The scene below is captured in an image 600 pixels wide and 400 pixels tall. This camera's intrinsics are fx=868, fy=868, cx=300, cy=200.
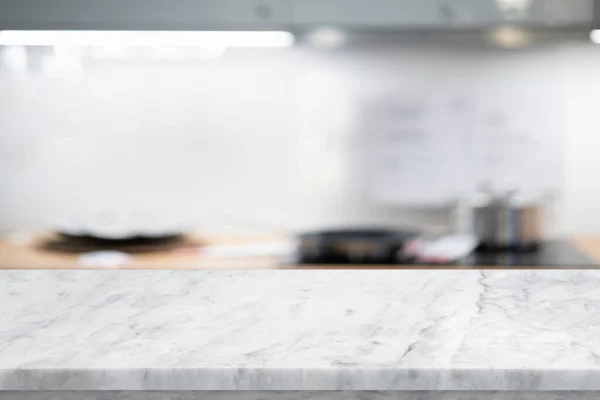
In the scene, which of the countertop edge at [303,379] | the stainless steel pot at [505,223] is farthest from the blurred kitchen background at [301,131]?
the countertop edge at [303,379]

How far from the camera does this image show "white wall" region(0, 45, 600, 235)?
3.15 meters

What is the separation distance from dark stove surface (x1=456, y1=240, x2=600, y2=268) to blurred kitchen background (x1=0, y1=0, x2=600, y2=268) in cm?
35

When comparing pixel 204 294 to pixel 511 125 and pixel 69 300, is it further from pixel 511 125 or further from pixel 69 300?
pixel 511 125

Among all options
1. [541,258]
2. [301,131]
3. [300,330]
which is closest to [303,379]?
[300,330]

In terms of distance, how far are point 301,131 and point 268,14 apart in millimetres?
563

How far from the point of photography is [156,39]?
313 centimetres

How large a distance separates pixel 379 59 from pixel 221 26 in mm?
680

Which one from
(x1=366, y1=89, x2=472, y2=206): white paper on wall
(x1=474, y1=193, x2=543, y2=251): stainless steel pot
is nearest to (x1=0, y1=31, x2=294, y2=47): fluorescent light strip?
(x1=366, y1=89, x2=472, y2=206): white paper on wall

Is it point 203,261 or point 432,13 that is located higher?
point 432,13

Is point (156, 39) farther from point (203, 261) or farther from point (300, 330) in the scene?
point (300, 330)

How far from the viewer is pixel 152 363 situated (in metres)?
0.71

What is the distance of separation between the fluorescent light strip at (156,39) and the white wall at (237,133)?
0.06m

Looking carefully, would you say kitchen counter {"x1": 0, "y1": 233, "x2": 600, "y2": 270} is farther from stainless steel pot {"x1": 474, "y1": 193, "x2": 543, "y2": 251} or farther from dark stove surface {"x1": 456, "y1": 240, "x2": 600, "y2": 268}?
stainless steel pot {"x1": 474, "y1": 193, "x2": 543, "y2": 251}

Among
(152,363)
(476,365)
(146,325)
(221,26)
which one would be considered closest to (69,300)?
(146,325)
